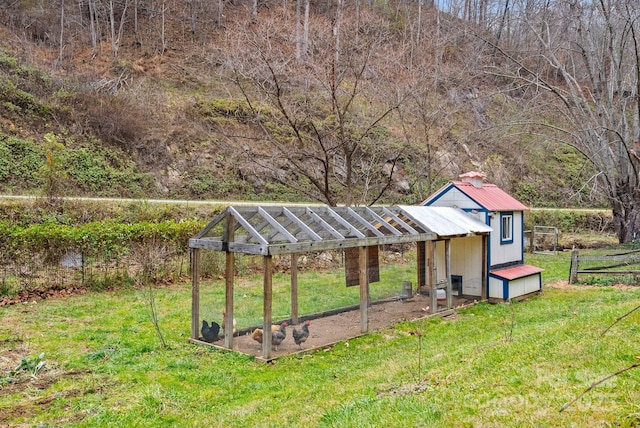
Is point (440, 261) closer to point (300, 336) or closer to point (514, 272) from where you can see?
point (514, 272)

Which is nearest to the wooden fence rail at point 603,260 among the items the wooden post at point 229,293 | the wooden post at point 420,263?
the wooden post at point 420,263

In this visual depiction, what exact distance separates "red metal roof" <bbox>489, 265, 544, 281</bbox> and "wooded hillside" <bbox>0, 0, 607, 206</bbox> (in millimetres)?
5234

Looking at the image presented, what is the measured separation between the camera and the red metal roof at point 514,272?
39.2ft

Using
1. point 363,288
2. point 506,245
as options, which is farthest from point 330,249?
point 506,245

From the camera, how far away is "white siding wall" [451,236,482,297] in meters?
Answer: 12.3

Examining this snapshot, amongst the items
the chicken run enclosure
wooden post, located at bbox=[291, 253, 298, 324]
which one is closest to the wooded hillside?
the chicken run enclosure

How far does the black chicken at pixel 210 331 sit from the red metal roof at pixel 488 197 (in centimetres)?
758

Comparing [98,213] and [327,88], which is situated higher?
[327,88]

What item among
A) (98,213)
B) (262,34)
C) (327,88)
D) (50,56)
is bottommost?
(98,213)

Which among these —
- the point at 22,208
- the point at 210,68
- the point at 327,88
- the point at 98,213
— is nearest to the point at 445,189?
the point at 327,88

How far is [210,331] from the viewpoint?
830 cm

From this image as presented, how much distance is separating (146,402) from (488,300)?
915 cm

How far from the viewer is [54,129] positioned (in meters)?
23.2

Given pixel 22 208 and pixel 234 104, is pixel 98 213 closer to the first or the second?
pixel 22 208
